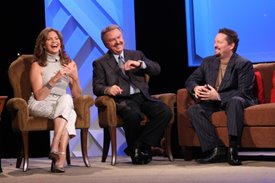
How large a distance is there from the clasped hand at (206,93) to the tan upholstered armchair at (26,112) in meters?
0.92

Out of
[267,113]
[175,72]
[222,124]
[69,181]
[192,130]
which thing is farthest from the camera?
[175,72]

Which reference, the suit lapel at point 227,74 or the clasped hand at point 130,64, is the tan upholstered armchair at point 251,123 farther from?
the clasped hand at point 130,64

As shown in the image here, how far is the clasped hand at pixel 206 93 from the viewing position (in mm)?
4633

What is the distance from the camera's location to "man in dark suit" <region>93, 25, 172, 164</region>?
476 cm

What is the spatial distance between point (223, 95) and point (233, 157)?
2.05 feet

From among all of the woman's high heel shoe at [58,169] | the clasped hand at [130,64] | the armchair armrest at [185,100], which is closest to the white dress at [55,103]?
the woman's high heel shoe at [58,169]

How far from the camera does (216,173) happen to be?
12.3 ft

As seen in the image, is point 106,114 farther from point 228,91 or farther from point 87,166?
point 228,91

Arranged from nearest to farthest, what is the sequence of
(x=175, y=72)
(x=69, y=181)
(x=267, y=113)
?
(x=69, y=181) < (x=267, y=113) < (x=175, y=72)

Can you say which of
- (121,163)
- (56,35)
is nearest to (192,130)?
(121,163)

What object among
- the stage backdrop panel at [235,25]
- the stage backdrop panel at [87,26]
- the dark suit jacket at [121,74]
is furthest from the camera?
the stage backdrop panel at [87,26]

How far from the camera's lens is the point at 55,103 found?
4.57 meters

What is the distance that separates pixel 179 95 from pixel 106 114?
70cm

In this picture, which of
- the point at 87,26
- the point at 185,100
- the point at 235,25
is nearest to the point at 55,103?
the point at 185,100
